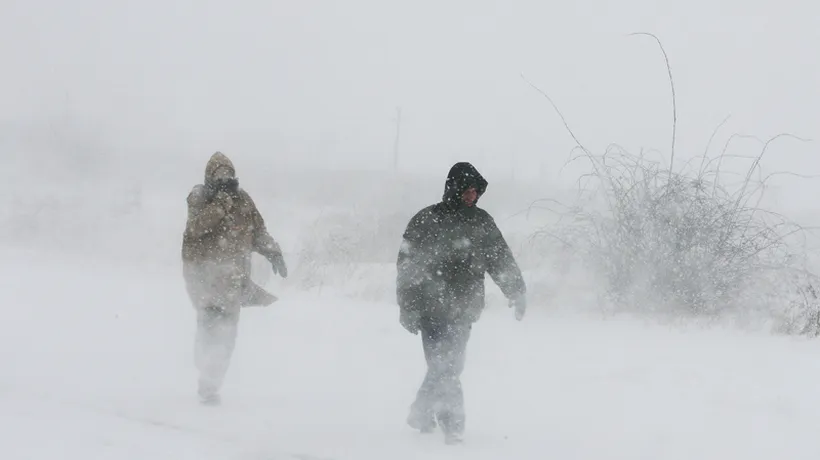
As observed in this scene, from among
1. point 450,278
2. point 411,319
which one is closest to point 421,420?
point 411,319

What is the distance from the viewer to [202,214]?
5.26 meters

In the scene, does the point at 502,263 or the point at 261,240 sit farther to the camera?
the point at 261,240

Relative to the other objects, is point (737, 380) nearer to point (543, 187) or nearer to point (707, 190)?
point (707, 190)

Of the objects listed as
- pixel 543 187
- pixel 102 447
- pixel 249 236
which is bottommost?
pixel 102 447

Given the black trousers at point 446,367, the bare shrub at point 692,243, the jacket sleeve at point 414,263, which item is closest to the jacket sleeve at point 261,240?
the jacket sleeve at point 414,263

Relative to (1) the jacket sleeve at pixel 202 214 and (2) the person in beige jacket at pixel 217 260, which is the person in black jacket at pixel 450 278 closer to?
(2) the person in beige jacket at pixel 217 260

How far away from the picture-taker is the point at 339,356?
23.4 feet

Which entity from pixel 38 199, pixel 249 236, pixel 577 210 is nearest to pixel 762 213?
pixel 577 210

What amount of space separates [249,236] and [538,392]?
7.62ft

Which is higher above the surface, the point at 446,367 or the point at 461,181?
the point at 461,181

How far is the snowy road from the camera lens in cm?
429

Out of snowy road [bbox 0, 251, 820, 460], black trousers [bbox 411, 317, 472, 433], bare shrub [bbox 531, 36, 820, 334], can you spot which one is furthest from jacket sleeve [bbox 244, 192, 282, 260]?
bare shrub [bbox 531, 36, 820, 334]

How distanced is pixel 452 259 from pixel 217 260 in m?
1.74

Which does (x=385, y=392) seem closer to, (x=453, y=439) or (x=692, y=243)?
(x=453, y=439)
